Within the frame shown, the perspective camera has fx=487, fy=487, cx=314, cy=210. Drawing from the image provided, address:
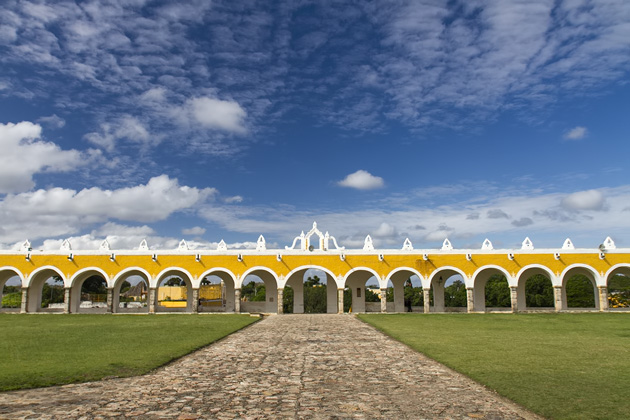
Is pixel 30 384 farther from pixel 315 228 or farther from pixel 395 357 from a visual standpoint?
pixel 315 228

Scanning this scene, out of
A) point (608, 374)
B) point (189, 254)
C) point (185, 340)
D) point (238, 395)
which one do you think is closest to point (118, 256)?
point (189, 254)

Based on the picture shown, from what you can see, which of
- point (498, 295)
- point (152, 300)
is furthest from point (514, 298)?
point (152, 300)

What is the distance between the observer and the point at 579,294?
3928 cm

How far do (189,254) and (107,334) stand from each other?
13945 millimetres

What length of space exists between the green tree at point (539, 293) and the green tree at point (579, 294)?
205cm

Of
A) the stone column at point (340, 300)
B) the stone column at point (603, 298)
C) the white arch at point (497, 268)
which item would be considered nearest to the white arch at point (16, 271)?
the stone column at point (340, 300)

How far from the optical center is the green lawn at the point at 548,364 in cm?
560

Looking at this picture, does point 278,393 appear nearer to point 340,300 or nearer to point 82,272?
point 340,300

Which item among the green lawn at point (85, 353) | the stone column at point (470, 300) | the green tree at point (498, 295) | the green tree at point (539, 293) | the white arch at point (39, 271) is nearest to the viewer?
the green lawn at point (85, 353)

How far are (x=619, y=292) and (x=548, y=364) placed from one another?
4595cm

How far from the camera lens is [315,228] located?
2808 cm

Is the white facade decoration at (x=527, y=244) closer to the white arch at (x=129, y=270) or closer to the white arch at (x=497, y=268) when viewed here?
the white arch at (x=497, y=268)

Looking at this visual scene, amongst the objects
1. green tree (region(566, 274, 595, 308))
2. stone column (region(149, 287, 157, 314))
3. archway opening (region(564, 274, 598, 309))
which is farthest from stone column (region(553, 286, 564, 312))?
stone column (region(149, 287, 157, 314))

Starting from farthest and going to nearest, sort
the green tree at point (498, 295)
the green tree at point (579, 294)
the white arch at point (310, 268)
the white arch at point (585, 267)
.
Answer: the green tree at point (498, 295)
the green tree at point (579, 294)
the white arch at point (310, 268)
the white arch at point (585, 267)
